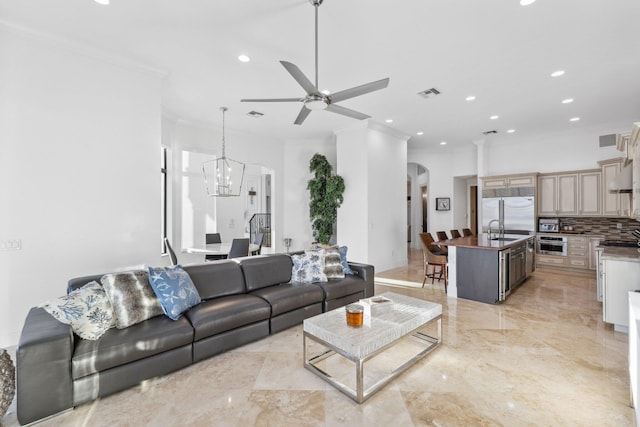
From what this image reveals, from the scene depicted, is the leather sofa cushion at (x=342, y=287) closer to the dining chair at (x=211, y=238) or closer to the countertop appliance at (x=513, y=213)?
the dining chair at (x=211, y=238)

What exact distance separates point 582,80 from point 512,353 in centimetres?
395

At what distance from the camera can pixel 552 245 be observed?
6.66 meters

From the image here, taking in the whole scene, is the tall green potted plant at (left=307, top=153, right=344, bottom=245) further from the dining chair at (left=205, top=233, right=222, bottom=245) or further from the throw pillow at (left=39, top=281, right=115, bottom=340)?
the throw pillow at (left=39, top=281, right=115, bottom=340)

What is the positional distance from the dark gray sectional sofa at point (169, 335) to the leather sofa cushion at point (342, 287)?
1 cm

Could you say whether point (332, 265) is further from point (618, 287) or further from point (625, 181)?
point (625, 181)

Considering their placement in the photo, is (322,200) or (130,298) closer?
(130,298)

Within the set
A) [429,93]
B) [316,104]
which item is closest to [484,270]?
[429,93]

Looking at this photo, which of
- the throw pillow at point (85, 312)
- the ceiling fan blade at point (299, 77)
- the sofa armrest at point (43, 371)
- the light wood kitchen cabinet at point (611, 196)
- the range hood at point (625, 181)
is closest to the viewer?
the sofa armrest at point (43, 371)

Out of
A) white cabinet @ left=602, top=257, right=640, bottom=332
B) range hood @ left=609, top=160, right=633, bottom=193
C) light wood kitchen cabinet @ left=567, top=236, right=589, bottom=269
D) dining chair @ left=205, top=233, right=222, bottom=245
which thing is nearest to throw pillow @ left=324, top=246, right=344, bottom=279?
white cabinet @ left=602, top=257, right=640, bottom=332

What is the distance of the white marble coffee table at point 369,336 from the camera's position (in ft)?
7.12

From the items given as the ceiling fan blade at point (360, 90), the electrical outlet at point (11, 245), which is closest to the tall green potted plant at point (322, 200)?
the ceiling fan blade at point (360, 90)

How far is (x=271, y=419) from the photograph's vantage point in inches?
77.8

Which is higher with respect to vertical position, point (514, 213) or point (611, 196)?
point (611, 196)

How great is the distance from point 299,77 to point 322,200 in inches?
171
